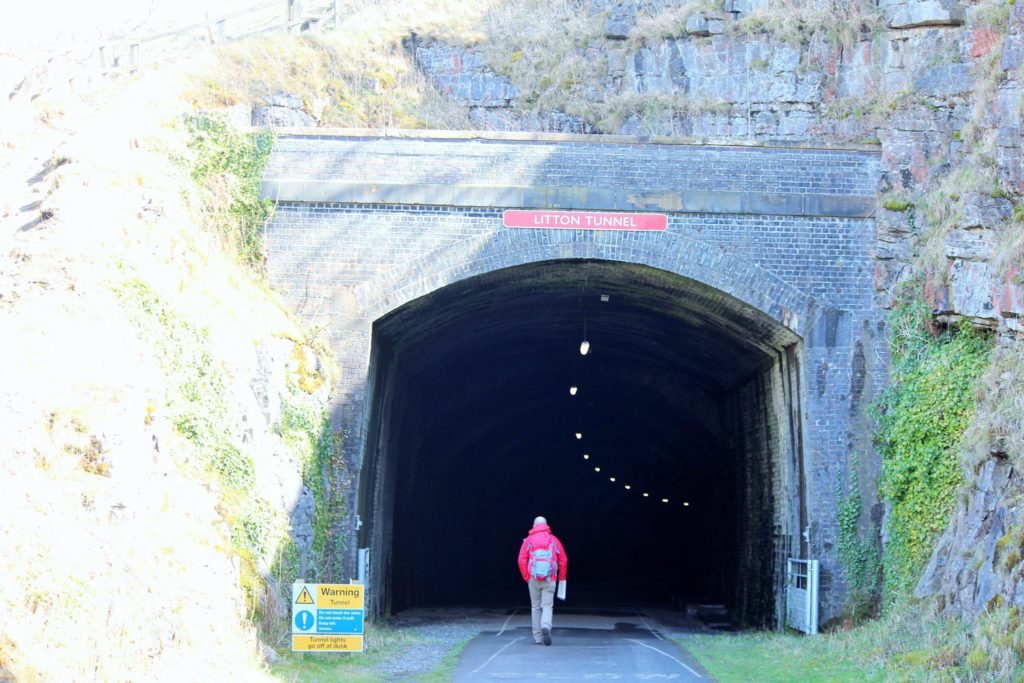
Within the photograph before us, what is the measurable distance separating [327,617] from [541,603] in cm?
336

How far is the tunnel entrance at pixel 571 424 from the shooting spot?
709 inches

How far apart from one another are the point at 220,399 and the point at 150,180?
169 inches

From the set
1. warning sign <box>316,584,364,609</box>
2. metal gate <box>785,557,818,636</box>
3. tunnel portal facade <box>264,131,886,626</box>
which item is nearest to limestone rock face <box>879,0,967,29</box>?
tunnel portal facade <box>264,131,886,626</box>

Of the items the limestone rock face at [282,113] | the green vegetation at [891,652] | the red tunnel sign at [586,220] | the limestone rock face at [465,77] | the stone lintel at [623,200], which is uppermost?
the limestone rock face at [465,77]

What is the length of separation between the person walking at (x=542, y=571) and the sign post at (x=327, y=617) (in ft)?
9.26

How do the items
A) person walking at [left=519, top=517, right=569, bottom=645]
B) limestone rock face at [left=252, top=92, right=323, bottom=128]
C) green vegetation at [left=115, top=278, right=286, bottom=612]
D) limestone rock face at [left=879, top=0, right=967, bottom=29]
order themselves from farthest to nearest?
limestone rock face at [left=879, top=0, right=967, bottom=29], limestone rock face at [left=252, top=92, right=323, bottom=128], person walking at [left=519, top=517, right=569, bottom=645], green vegetation at [left=115, top=278, right=286, bottom=612]

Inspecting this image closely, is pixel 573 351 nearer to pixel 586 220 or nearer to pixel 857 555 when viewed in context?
pixel 586 220

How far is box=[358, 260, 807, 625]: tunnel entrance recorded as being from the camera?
59.1 feet

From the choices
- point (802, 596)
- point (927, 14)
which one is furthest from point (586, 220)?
point (927, 14)

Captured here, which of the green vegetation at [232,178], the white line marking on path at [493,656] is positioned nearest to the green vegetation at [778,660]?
the white line marking on path at [493,656]

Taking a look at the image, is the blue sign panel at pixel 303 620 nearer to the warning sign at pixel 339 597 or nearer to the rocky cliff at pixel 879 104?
the warning sign at pixel 339 597

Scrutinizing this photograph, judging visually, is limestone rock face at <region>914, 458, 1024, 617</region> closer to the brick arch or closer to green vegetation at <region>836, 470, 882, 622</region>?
green vegetation at <region>836, 470, 882, 622</region>

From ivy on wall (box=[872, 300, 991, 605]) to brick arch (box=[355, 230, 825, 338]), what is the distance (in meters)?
1.47

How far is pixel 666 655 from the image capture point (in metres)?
13.5
